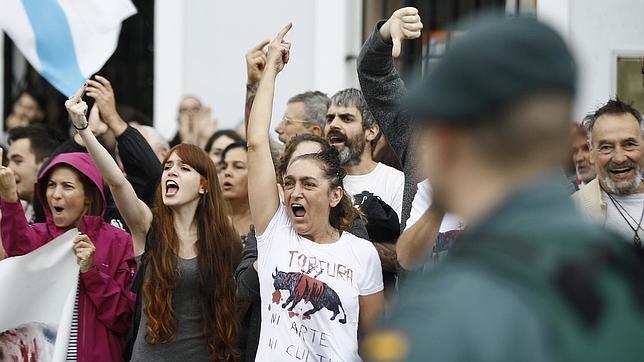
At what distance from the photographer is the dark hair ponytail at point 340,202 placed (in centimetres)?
514

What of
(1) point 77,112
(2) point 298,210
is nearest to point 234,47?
(1) point 77,112

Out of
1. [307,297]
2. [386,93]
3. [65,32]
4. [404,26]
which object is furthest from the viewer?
[65,32]

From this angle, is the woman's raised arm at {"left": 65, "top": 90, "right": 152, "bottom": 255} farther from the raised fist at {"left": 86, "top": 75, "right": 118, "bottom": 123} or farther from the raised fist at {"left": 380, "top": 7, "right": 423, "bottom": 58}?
the raised fist at {"left": 380, "top": 7, "right": 423, "bottom": 58}

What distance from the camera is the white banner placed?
5.66m

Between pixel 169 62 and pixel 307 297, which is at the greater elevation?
pixel 169 62

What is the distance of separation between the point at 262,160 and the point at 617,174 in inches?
63.5

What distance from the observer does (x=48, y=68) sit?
6809 millimetres

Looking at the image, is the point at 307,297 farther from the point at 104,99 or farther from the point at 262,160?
the point at 104,99

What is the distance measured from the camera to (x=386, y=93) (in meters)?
5.16

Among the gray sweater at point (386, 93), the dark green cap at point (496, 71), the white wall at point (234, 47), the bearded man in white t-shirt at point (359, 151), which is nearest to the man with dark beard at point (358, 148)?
the bearded man in white t-shirt at point (359, 151)

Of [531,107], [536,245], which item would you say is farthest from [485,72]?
[536,245]

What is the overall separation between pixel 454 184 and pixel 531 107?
178 millimetres

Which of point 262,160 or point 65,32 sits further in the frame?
point 65,32

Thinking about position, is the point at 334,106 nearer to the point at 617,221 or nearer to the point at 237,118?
the point at 617,221
